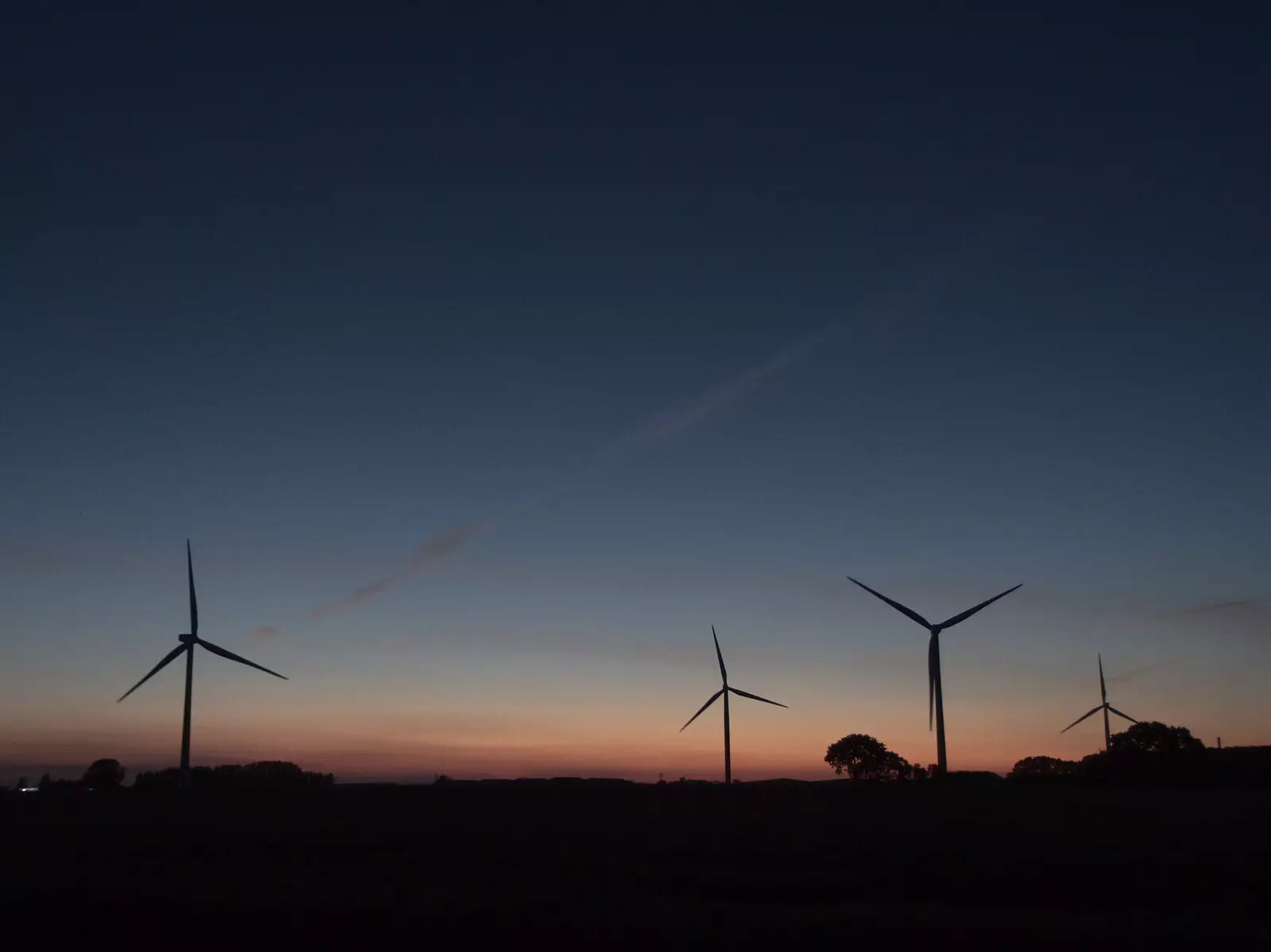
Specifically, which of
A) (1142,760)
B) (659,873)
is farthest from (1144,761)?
(659,873)

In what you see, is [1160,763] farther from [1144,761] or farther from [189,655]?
[189,655]

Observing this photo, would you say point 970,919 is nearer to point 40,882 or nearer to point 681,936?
point 681,936

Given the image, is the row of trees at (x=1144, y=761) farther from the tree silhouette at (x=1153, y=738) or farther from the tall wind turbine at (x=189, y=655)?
the tall wind turbine at (x=189, y=655)

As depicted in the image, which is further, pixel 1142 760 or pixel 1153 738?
pixel 1153 738

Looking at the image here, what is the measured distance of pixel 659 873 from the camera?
42125mm

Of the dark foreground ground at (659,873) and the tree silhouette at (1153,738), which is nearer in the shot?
the dark foreground ground at (659,873)

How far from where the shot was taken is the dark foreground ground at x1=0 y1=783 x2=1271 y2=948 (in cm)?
3080

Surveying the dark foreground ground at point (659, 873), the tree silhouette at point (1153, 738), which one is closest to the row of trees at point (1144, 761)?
the tree silhouette at point (1153, 738)

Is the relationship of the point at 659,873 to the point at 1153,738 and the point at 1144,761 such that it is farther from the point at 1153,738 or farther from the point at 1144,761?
the point at 1153,738

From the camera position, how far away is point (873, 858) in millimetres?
45594

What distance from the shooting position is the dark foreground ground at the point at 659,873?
30797mm

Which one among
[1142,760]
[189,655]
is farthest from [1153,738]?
[189,655]

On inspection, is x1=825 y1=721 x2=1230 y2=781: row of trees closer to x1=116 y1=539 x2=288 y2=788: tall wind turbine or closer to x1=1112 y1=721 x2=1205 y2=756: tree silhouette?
x1=1112 y1=721 x2=1205 y2=756: tree silhouette

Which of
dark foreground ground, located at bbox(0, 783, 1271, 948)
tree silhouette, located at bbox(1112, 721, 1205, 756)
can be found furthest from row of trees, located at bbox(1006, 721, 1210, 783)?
dark foreground ground, located at bbox(0, 783, 1271, 948)
